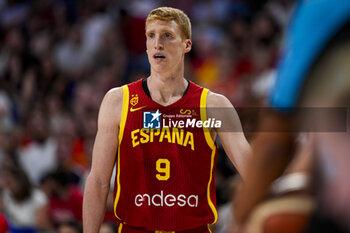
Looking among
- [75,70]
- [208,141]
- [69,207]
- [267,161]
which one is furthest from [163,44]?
[75,70]

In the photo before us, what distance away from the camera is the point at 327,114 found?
1.97 metres

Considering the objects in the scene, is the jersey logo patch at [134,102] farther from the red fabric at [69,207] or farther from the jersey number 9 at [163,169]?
the red fabric at [69,207]

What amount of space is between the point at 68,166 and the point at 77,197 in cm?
98

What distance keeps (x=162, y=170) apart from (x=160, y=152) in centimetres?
12

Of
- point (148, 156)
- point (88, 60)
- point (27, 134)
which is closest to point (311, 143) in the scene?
point (148, 156)

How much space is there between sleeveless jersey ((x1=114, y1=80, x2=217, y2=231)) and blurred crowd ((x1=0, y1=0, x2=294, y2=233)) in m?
3.84

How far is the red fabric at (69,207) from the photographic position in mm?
8516

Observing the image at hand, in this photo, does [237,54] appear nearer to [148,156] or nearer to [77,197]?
[77,197]

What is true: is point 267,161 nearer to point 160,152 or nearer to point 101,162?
point 160,152

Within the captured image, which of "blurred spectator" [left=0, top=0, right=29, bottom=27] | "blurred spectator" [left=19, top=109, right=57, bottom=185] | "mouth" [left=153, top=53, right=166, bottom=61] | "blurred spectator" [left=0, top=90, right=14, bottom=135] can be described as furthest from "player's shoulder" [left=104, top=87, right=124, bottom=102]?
"blurred spectator" [left=0, top=0, right=29, bottom=27]

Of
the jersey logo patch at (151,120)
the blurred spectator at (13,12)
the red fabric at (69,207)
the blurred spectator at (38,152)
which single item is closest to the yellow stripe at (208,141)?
the jersey logo patch at (151,120)

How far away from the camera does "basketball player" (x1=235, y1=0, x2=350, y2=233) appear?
6.20 ft

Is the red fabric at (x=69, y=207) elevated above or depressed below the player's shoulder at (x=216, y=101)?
below

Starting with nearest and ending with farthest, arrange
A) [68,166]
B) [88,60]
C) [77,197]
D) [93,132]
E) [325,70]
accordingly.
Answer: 1. [325,70]
2. [77,197]
3. [68,166]
4. [93,132]
5. [88,60]
